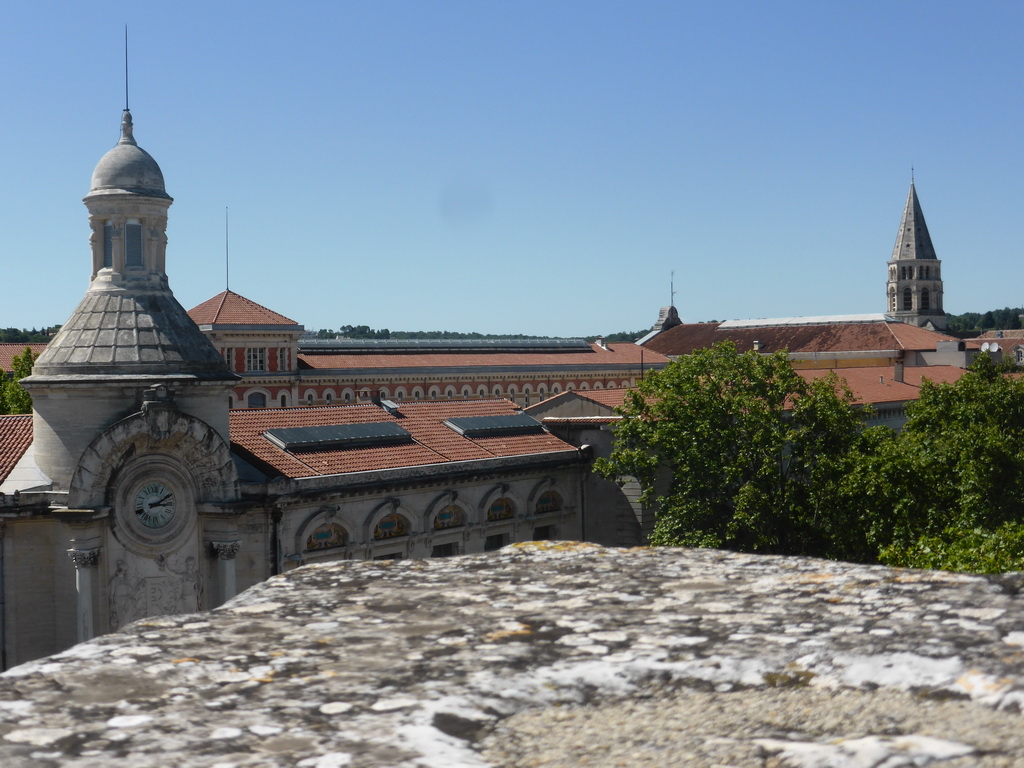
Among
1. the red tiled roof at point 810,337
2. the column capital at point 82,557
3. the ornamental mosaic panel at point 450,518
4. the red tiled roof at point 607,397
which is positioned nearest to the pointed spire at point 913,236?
the red tiled roof at point 810,337

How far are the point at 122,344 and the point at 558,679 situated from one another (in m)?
28.5

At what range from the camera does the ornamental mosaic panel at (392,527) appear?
3634cm

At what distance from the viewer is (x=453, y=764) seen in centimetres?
420

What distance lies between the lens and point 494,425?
145 feet

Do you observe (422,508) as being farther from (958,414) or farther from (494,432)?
(958,414)

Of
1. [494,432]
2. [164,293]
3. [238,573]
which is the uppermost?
[164,293]

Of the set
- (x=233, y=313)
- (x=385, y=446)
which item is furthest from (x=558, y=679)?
(x=233, y=313)

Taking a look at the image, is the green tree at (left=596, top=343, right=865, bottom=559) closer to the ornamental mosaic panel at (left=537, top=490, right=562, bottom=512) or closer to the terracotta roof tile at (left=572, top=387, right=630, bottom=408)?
the ornamental mosaic panel at (left=537, top=490, right=562, bottom=512)

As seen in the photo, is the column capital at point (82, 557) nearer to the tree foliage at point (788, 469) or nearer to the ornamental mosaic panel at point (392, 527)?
the ornamental mosaic panel at point (392, 527)

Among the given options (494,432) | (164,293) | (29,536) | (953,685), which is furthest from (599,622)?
(494,432)

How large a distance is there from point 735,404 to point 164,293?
1990 centimetres

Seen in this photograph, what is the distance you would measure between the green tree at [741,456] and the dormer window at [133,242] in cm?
1801

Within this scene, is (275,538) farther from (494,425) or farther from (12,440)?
(494,425)

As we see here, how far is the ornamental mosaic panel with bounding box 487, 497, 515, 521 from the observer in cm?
4034
